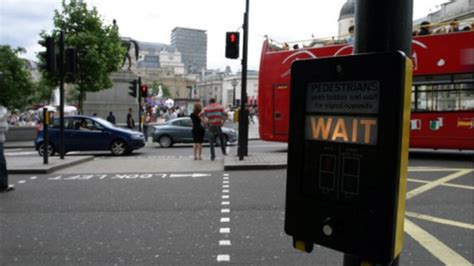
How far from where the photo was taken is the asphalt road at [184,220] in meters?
4.68

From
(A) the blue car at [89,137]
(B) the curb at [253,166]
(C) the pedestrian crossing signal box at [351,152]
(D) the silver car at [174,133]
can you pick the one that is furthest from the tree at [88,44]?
(C) the pedestrian crossing signal box at [351,152]

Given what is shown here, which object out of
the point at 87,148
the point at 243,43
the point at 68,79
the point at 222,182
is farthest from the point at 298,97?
the point at 68,79

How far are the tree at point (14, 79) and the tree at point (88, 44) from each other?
17.2ft

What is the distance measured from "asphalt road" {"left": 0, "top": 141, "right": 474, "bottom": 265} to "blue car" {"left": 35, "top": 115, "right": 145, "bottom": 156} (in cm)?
597

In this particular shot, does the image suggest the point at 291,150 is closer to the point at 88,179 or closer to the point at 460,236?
the point at 460,236

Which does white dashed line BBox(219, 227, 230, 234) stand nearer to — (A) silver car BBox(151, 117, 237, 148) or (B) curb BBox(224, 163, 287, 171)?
(B) curb BBox(224, 163, 287, 171)

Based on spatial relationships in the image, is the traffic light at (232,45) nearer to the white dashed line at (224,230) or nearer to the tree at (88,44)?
the white dashed line at (224,230)

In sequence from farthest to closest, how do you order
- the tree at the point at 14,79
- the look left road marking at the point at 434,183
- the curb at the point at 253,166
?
the tree at the point at 14,79
the curb at the point at 253,166
the look left road marking at the point at 434,183

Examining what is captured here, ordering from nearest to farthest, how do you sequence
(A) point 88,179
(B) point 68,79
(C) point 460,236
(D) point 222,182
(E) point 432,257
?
(E) point 432,257 < (C) point 460,236 < (D) point 222,182 < (A) point 88,179 < (B) point 68,79

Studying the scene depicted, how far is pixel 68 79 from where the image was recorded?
26.5 metres

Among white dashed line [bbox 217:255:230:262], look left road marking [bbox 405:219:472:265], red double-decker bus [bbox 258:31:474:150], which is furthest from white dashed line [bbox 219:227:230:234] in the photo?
red double-decker bus [bbox 258:31:474:150]

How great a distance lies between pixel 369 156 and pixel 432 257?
3.65 m

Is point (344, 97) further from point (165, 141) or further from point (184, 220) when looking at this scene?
point (165, 141)

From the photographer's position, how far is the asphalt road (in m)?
4.68
